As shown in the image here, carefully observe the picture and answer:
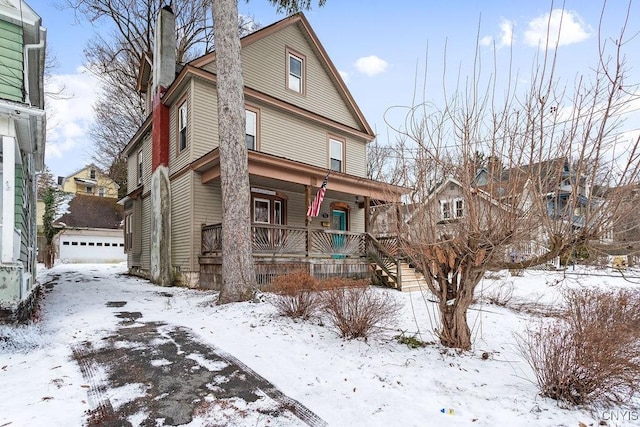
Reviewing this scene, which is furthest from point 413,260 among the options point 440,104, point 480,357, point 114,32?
point 114,32

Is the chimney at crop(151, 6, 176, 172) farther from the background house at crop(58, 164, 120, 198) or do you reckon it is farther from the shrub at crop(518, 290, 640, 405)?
the background house at crop(58, 164, 120, 198)

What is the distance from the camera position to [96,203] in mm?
26453

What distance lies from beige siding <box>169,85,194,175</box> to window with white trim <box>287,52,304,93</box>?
4.18 meters

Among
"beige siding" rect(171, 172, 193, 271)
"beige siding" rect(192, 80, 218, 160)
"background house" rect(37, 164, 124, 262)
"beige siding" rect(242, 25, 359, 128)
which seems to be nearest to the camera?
"beige siding" rect(171, 172, 193, 271)

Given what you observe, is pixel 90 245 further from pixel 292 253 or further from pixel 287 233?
pixel 292 253

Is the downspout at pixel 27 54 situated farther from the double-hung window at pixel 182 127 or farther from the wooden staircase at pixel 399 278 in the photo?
the wooden staircase at pixel 399 278

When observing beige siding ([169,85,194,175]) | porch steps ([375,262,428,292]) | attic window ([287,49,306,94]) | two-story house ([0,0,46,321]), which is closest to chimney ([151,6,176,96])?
beige siding ([169,85,194,175])

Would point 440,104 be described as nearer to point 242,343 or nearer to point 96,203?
point 242,343

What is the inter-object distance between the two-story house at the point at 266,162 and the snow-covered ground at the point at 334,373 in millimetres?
4465

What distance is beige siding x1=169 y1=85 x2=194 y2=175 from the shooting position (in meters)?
11.2

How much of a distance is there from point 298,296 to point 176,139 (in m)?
9.15

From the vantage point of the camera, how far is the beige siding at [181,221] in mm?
10984

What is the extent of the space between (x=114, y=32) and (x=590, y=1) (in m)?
25.7

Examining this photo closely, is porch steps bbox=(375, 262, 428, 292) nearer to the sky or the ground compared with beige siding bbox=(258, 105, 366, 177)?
nearer to the ground
